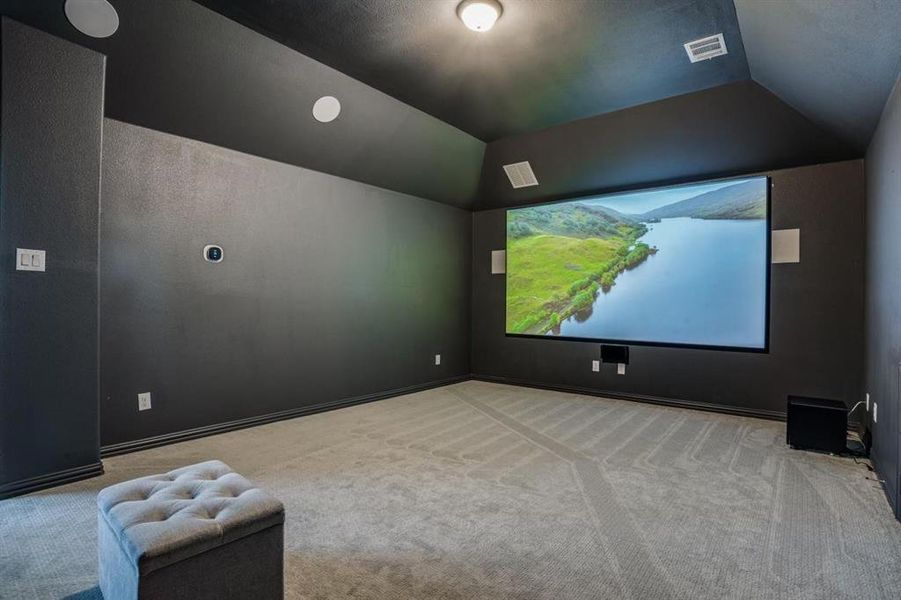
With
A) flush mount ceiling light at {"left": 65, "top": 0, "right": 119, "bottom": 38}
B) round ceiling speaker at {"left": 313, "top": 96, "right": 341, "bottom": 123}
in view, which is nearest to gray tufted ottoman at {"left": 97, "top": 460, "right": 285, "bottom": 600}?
flush mount ceiling light at {"left": 65, "top": 0, "right": 119, "bottom": 38}

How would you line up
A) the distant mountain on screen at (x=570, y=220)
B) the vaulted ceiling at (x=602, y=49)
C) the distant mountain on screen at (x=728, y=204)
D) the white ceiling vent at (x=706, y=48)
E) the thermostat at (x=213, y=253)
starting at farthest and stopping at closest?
the distant mountain on screen at (x=570, y=220) → the distant mountain on screen at (x=728, y=204) → the thermostat at (x=213, y=253) → the white ceiling vent at (x=706, y=48) → the vaulted ceiling at (x=602, y=49)

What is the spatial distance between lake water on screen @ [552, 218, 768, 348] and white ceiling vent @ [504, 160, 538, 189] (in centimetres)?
144

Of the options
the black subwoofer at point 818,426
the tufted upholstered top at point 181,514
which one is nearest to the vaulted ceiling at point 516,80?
the black subwoofer at point 818,426

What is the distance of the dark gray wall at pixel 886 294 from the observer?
2.52 meters

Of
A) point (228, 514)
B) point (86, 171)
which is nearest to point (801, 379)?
point (228, 514)

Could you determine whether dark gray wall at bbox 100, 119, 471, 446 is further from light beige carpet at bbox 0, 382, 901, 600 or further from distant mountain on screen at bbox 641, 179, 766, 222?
distant mountain on screen at bbox 641, 179, 766, 222

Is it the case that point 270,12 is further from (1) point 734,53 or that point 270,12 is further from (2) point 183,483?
(1) point 734,53

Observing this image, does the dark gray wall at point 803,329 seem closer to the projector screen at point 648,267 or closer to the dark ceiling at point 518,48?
the projector screen at point 648,267

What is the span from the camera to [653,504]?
2484 mm

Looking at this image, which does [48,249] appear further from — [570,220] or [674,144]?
[674,144]

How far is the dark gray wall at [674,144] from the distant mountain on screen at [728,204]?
0.17 m

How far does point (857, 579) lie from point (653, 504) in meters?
0.84

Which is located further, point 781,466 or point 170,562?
point 781,466

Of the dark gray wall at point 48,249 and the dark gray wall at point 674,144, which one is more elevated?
the dark gray wall at point 674,144
